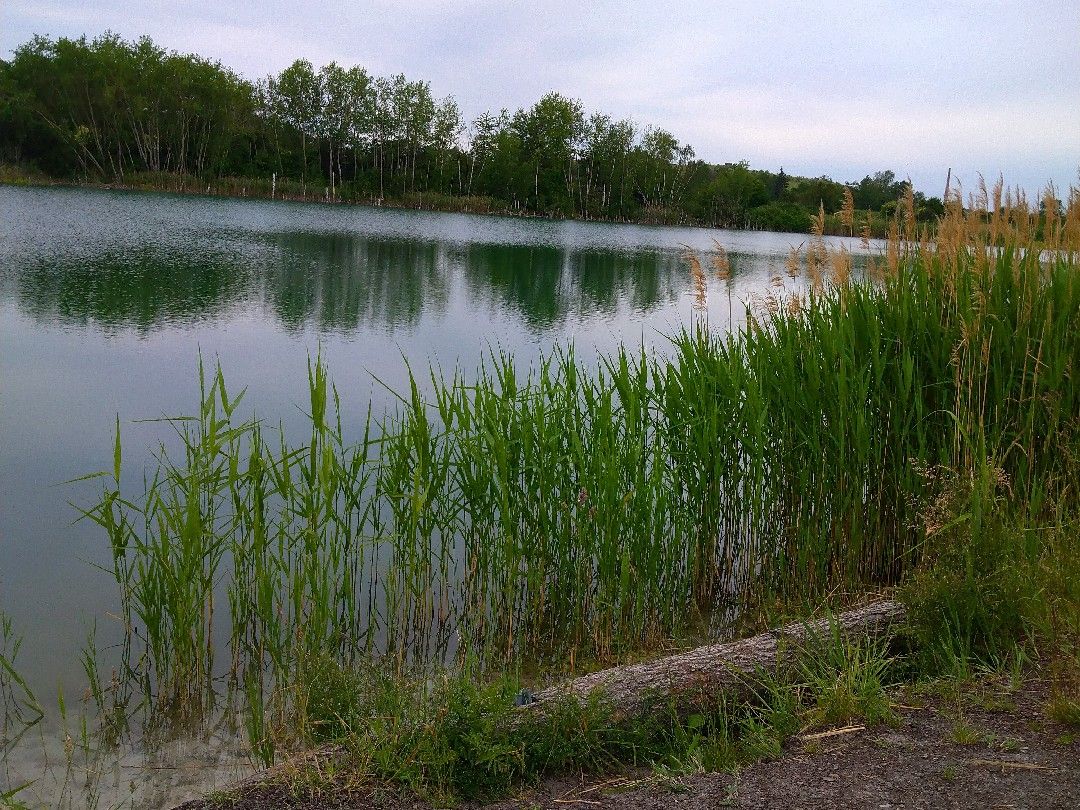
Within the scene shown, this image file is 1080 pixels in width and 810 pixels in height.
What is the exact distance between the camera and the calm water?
6.50 metres

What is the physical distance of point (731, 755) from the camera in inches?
136

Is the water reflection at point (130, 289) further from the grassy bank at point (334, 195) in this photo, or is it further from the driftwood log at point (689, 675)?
the grassy bank at point (334, 195)


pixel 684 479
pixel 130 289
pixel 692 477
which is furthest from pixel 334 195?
pixel 692 477

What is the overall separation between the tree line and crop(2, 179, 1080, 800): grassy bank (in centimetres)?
5041

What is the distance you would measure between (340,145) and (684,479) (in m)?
76.2

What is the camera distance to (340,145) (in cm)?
7638

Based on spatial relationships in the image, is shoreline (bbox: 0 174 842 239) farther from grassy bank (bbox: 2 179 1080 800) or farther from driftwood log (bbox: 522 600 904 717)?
driftwood log (bbox: 522 600 904 717)

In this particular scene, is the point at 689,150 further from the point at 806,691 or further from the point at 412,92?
the point at 806,691

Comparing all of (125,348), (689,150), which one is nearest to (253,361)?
(125,348)

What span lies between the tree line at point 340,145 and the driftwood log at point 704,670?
52.5 m

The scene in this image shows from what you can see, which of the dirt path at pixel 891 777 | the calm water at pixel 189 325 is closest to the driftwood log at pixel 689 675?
the dirt path at pixel 891 777

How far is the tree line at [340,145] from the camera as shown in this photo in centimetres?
6372

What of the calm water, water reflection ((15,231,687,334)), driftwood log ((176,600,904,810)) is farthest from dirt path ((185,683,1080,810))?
water reflection ((15,231,687,334))

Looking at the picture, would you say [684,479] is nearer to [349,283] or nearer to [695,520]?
[695,520]
